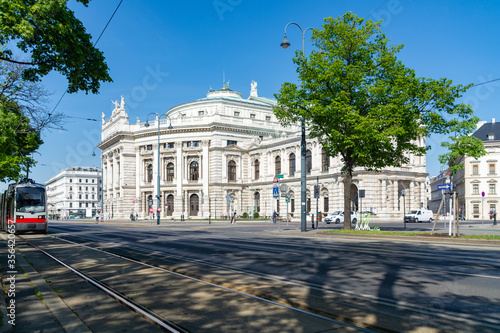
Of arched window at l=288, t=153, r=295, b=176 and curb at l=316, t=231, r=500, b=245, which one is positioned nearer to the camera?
curb at l=316, t=231, r=500, b=245

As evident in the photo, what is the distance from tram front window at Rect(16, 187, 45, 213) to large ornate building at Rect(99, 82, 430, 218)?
30.8 meters

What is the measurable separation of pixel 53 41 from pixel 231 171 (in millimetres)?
58632

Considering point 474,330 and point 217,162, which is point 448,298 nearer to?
point 474,330

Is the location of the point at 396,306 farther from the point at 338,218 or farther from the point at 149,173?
the point at 149,173

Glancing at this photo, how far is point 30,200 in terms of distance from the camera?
88.9ft

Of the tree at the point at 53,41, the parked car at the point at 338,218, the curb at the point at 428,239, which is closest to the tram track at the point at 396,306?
the tree at the point at 53,41

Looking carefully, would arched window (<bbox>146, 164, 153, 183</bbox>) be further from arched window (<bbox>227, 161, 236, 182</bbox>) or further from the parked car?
the parked car

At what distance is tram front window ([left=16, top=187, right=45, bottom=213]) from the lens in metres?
26.7

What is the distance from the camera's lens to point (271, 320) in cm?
604

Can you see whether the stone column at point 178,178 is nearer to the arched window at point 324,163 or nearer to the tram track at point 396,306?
the arched window at point 324,163

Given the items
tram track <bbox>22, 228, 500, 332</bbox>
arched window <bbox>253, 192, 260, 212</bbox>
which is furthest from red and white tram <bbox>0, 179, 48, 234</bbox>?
arched window <bbox>253, 192, 260, 212</bbox>

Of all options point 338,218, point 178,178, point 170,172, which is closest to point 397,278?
point 338,218

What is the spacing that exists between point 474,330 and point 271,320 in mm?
2778

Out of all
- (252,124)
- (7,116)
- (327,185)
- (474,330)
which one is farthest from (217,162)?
(474,330)
